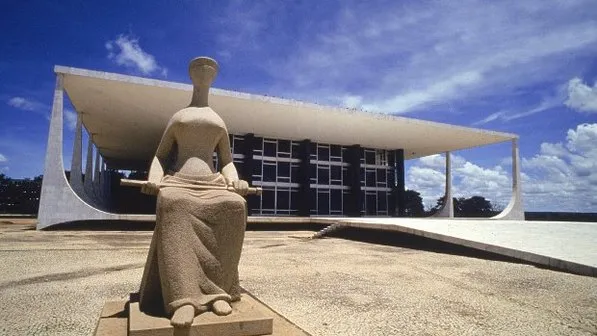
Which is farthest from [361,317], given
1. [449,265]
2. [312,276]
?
[449,265]

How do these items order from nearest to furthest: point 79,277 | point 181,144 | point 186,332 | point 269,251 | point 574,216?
point 186,332
point 181,144
point 79,277
point 269,251
point 574,216

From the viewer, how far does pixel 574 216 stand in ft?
98.5

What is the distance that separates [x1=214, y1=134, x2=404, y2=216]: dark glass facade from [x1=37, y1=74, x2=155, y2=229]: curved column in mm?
10408

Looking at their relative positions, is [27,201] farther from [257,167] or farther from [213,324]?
[213,324]

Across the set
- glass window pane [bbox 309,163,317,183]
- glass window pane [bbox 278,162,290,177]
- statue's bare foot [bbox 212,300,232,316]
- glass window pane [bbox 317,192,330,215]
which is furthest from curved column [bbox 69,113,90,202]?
statue's bare foot [bbox 212,300,232,316]

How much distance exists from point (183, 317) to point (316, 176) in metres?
23.9

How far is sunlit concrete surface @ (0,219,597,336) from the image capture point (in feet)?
13.1

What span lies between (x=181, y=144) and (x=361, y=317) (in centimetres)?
282

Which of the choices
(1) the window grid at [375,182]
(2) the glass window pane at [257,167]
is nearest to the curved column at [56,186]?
(2) the glass window pane at [257,167]

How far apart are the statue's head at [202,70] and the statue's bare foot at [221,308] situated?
2400mm

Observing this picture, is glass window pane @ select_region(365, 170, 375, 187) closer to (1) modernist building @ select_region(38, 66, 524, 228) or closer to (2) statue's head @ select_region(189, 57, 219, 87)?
(1) modernist building @ select_region(38, 66, 524, 228)

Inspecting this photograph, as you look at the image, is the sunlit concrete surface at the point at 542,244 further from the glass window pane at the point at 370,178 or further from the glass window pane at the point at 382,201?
the glass window pane at the point at 382,201

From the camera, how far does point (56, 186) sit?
15.6 metres

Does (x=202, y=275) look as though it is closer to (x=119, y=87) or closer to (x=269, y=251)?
(x=269, y=251)
